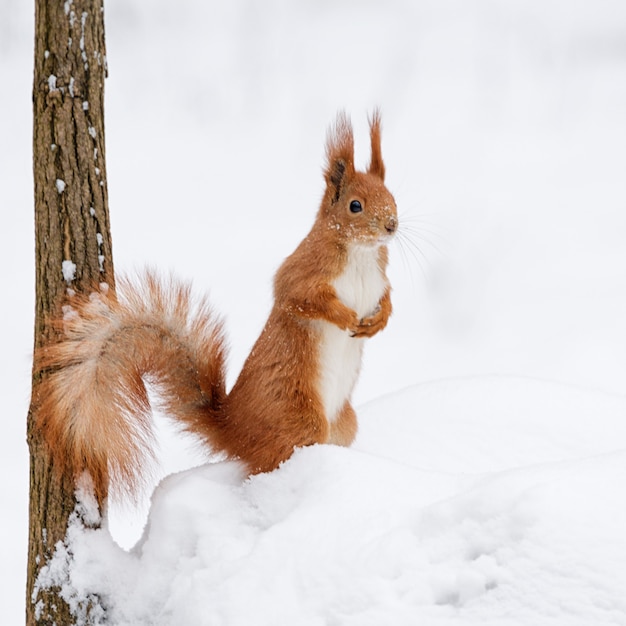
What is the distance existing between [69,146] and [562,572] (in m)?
1.23

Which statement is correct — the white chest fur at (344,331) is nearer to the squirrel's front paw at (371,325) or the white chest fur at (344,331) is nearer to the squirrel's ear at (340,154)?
the squirrel's front paw at (371,325)

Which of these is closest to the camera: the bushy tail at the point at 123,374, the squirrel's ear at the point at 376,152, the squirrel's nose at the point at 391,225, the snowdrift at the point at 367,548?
the snowdrift at the point at 367,548

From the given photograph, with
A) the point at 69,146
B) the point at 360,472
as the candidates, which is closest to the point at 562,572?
the point at 360,472

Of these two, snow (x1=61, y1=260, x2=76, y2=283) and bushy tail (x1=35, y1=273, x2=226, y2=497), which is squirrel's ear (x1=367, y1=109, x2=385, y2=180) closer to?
bushy tail (x1=35, y1=273, x2=226, y2=497)

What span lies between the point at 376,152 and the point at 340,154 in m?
0.12

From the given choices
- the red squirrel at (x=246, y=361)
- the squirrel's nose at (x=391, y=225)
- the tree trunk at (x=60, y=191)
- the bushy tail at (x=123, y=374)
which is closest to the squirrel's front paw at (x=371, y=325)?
the red squirrel at (x=246, y=361)

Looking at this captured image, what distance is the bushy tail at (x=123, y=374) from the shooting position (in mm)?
1628

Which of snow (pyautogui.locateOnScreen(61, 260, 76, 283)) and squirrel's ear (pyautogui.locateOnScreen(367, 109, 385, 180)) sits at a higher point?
squirrel's ear (pyautogui.locateOnScreen(367, 109, 385, 180))

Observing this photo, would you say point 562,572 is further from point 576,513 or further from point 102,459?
point 102,459

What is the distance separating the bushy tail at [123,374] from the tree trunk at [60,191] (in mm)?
56

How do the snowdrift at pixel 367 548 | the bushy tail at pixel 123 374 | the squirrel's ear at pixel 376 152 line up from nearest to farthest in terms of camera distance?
the snowdrift at pixel 367 548
the bushy tail at pixel 123 374
the squirrel's ear at pixel 376 152

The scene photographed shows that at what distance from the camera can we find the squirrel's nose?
1.76m

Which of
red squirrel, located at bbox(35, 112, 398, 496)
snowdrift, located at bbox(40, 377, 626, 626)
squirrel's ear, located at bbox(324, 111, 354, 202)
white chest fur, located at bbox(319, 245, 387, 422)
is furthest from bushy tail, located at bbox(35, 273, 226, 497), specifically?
squirrel's ear, located at bbox(324, 111, 354, 202)

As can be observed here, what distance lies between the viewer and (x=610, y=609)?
1107mm
